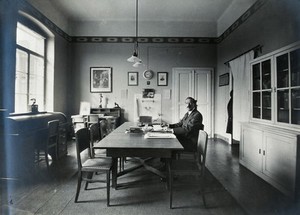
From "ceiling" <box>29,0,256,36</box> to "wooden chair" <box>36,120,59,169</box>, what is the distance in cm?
253

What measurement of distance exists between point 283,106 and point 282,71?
0.47 m

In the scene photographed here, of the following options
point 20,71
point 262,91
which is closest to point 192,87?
point 262,91

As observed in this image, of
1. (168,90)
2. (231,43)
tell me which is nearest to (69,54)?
(168,90)

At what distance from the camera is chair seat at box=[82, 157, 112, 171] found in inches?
89.9

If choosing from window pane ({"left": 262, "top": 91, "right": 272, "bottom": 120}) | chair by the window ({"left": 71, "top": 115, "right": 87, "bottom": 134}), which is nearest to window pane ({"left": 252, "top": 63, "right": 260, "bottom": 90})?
window pane ({"left": 262, "top": 91, "right": 272, "bottom": 120})

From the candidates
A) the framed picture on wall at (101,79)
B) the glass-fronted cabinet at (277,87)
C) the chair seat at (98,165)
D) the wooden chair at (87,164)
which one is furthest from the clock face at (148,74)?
the chair seat at (98,165)

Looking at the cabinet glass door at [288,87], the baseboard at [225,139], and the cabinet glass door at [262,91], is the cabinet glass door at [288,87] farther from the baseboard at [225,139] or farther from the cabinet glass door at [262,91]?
the baseboard at [225,139]

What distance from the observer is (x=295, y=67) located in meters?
2.51

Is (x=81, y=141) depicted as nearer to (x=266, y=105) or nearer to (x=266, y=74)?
(x=266, y=105)

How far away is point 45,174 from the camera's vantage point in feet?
10.3

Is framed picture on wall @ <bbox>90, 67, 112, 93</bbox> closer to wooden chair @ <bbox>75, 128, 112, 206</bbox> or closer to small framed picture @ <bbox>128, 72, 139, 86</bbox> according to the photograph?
small framed picture @ <bbox>128, 72, 139, 86</bbox>

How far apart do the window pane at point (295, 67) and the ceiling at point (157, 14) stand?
243cm

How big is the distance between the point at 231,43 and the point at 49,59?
15.3 ft

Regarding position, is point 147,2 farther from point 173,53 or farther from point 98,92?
point 98,92
